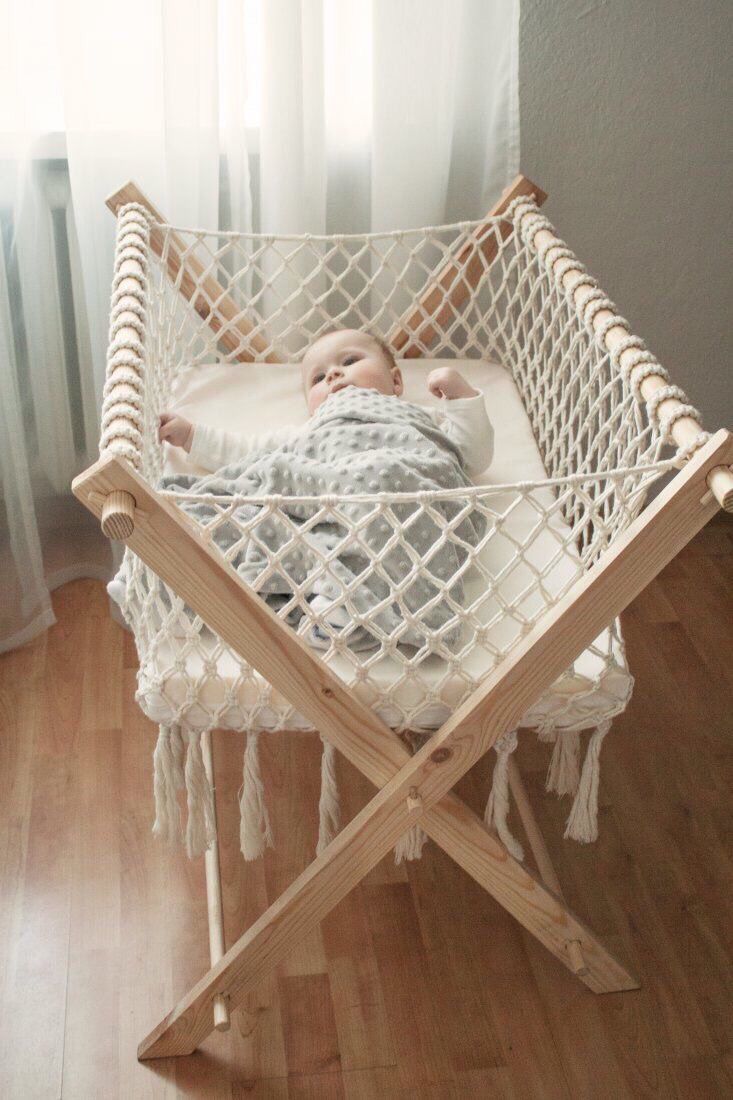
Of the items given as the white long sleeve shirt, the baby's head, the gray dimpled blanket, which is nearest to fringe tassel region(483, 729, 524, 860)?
the gray dimpled blanket

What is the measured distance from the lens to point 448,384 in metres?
1.45

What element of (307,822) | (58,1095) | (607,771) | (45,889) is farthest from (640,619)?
(58,1095)

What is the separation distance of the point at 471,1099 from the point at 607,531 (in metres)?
0.62

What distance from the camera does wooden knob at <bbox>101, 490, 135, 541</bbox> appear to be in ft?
3.00

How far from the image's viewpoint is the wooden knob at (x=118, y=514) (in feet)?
3.00

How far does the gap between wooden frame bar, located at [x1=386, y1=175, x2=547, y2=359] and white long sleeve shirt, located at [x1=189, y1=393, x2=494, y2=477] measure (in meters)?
0.24

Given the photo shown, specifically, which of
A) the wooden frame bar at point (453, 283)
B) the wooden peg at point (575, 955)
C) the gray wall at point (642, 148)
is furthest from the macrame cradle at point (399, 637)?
the gray wall at point (642, 148)

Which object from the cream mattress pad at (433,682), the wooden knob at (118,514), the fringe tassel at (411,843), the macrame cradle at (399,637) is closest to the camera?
the wooden knob at (118,514)

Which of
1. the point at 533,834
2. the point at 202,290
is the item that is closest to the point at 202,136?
the point at 202,290

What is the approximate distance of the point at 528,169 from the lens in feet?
6.25

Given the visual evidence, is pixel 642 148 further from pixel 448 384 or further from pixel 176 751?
pixel 176 751

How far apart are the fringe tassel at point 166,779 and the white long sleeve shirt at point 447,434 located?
395mm

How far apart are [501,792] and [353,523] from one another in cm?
37

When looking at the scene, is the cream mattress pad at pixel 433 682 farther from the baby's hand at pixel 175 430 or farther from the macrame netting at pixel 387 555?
the baby's hand at pixel 175 430
